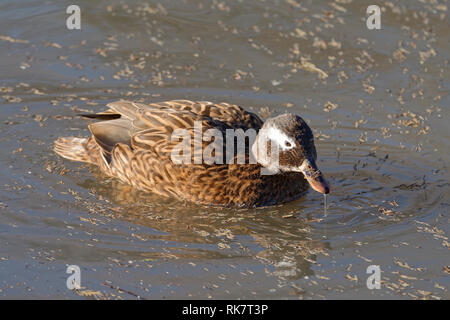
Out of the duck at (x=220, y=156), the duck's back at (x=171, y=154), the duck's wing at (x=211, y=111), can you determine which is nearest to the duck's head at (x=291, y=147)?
the duck at (x=220, y=156)

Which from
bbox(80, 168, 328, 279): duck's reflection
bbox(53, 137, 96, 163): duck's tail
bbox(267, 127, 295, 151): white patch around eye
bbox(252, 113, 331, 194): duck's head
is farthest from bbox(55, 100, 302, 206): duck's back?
bbox(267, 127, 295, 151): white patch around eye

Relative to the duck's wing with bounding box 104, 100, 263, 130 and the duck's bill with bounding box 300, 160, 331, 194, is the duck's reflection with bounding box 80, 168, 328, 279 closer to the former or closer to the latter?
the duck's bill with bounding box 300, 160, 331, 194

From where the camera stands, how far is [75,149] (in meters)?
9.26

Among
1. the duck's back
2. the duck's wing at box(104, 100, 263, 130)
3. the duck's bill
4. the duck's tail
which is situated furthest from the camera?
the duck's tail

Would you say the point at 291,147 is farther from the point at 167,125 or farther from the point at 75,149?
the point at 75,149

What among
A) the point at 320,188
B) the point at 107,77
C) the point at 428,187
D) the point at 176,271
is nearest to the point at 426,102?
the point at 428,187

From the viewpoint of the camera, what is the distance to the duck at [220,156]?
8.16 metres

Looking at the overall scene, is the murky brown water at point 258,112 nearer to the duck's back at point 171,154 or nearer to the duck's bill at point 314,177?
the duck's back at point 171,154

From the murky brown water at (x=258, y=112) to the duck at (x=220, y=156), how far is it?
0.59ft

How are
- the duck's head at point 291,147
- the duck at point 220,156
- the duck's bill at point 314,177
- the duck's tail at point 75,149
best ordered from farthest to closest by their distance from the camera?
the duck's tail at point 75,149 < the duck at point 220,156 < the duck's head at point 291,147 < the duck's bill at point 314,177

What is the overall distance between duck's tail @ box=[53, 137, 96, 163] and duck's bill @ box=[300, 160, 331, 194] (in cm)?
255

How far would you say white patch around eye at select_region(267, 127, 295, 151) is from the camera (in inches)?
318

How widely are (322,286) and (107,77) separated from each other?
208 inches

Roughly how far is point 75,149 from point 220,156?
183cm
